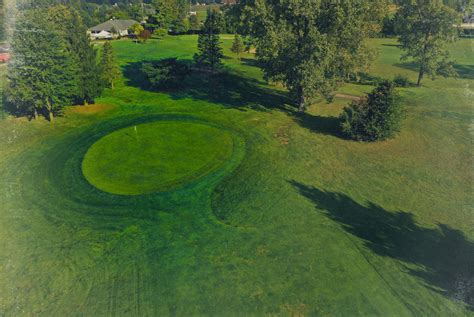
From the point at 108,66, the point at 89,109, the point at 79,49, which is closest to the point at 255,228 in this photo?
the point at 89,109

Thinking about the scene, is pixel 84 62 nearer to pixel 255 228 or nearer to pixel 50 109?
pixel 50 109

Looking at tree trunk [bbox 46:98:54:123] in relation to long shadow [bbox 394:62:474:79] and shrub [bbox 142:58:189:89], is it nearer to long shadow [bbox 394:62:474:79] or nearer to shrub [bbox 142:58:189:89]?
shrub [bbox 142:58:189:89]

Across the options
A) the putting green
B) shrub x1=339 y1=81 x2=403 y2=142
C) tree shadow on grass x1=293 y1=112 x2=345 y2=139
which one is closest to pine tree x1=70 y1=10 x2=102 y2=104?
the putting green

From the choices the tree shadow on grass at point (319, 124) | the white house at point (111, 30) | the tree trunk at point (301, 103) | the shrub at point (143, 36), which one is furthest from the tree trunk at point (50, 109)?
the white house at point (111, 30)

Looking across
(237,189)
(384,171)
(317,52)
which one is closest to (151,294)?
(237,189)

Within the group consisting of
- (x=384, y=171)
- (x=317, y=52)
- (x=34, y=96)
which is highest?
(x=317, y=52)

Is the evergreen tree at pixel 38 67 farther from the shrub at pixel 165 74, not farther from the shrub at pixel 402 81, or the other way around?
the shrub at pixel 402 81

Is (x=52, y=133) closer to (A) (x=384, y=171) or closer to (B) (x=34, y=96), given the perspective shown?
(B) (x=34, y=96)
